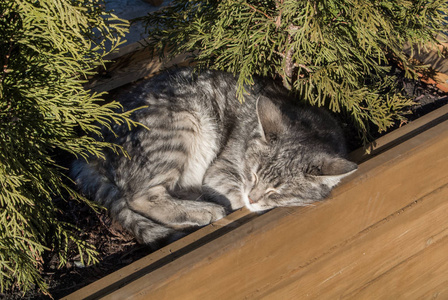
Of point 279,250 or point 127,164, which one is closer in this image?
point 279,250

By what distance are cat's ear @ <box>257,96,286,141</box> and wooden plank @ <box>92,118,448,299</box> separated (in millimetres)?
535

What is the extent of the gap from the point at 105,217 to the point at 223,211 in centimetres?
78

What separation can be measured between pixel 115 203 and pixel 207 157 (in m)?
0.76

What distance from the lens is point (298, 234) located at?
251 centimetres

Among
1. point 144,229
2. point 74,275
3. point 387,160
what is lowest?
point 74,275

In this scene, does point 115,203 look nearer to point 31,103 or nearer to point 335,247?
point 31,103

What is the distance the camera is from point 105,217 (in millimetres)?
2822

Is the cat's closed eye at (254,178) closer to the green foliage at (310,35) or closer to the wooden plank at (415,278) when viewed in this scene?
the green foliage at (310,35)

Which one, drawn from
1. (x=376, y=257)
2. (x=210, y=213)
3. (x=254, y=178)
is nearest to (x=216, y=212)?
(x=210, y=213)

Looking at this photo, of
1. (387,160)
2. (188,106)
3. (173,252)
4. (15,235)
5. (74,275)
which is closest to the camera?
(15,235)

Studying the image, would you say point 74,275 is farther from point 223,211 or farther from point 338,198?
point 338,198

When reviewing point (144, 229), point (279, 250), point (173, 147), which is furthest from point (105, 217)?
point (279, 250)

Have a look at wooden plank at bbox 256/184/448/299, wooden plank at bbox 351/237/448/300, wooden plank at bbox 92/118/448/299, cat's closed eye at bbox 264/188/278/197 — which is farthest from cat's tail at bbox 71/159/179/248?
wooden plank at bbox 351/237/448/300

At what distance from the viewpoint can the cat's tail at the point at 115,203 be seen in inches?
104
